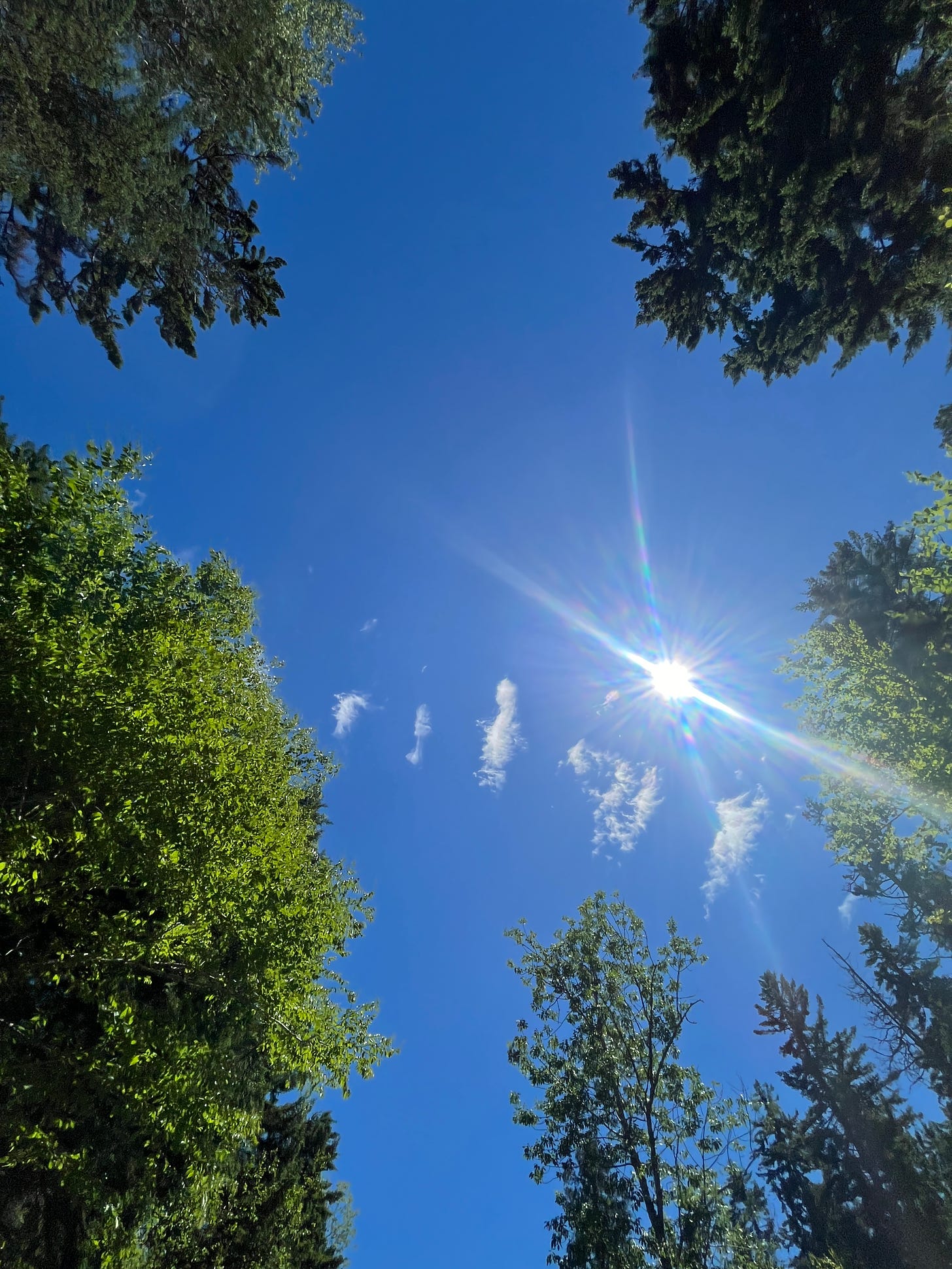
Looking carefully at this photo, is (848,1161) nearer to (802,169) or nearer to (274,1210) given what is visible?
(274,1210)

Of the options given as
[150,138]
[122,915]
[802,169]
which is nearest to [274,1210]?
[122,915]

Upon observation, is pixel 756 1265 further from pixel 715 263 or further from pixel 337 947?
pixel 715 263

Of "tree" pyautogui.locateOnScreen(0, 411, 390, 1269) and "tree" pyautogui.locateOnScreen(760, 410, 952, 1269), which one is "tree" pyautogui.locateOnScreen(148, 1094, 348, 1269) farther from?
"tree" pyautogui.locateOnScreen(760, 410, 952, 1269)

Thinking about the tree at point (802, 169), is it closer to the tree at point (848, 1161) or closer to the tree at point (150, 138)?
the tree at point (150, 138)

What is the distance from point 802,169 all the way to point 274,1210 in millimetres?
24953

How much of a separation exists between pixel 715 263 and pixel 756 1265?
23526mm

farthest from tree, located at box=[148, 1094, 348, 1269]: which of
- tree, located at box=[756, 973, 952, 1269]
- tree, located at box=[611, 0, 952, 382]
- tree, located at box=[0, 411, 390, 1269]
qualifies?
tree, located at box=[611, 0, 952, 382]

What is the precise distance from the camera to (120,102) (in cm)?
712

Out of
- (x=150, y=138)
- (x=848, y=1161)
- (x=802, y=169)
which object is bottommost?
(x=848, y=1161)

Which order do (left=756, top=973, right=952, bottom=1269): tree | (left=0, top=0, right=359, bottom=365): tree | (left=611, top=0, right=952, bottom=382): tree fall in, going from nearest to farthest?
(left=0, top=0, right=359, bottom=365): tree, (left=611, top=0, right=952, bottom=382): tree, (left=756, top=973, right=952, bottom=1269): tree

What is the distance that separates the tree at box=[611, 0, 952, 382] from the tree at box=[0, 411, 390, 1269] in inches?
566

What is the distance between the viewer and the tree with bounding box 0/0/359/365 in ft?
21.3

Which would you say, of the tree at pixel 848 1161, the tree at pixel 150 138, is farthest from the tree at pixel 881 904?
the tree at pixel 150 138

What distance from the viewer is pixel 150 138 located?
7270mm
